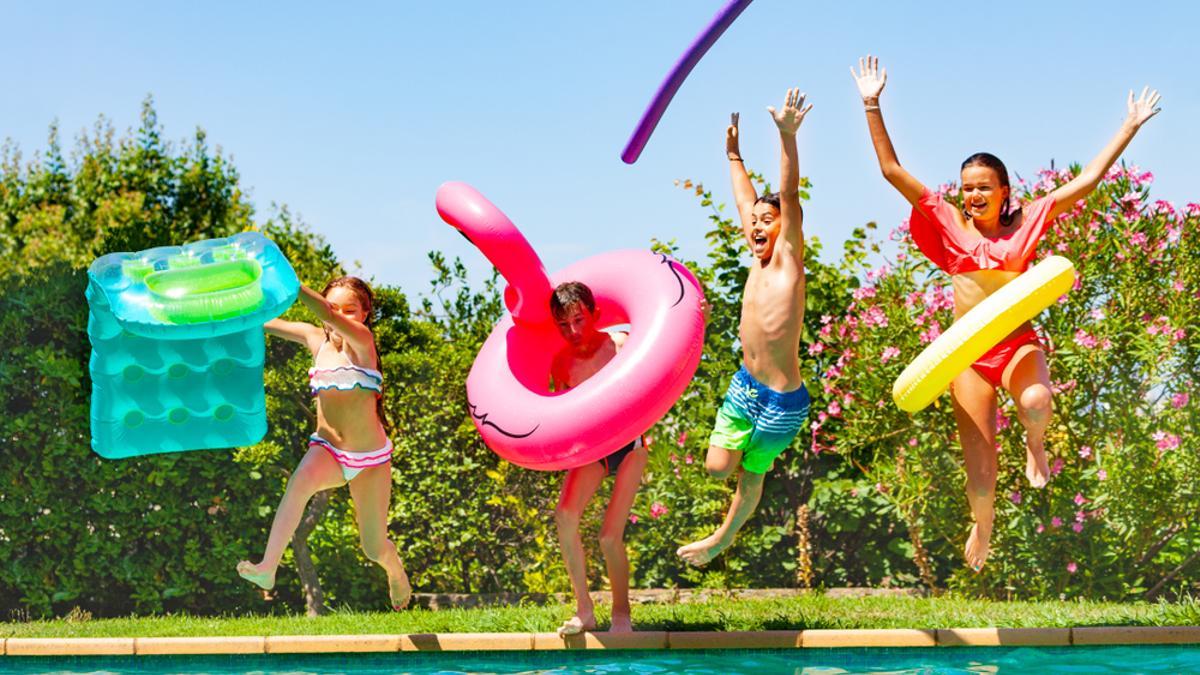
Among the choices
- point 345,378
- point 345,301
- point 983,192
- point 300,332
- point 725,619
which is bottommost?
point 725,619

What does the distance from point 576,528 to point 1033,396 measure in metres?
2.37

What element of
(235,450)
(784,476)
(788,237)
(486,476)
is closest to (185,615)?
(235,450)

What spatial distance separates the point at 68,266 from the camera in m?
9.12

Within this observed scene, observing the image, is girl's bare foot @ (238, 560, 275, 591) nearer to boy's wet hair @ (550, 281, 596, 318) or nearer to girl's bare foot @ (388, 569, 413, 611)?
girl's bare foot @ (388, 569, 413, 611)

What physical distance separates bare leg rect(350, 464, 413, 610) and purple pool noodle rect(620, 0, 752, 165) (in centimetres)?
206

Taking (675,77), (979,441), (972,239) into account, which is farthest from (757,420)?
(675,77)

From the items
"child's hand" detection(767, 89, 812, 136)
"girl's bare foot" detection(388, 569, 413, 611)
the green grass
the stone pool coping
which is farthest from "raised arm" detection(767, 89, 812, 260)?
"girl's bare foot" detection(388, 569, 413, 611)

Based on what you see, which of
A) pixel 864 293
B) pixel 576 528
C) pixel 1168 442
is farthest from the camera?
pixel 864 293

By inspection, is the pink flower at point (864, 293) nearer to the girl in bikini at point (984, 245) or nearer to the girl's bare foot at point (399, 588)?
the girl in bikini at point (984, 245)

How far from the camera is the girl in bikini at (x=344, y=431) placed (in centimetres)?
675

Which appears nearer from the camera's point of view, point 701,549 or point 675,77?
point 701,549

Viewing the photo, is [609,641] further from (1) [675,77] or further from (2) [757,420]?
(1) [675,77]

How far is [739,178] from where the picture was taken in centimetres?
670

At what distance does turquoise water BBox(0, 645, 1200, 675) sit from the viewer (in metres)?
6.34
